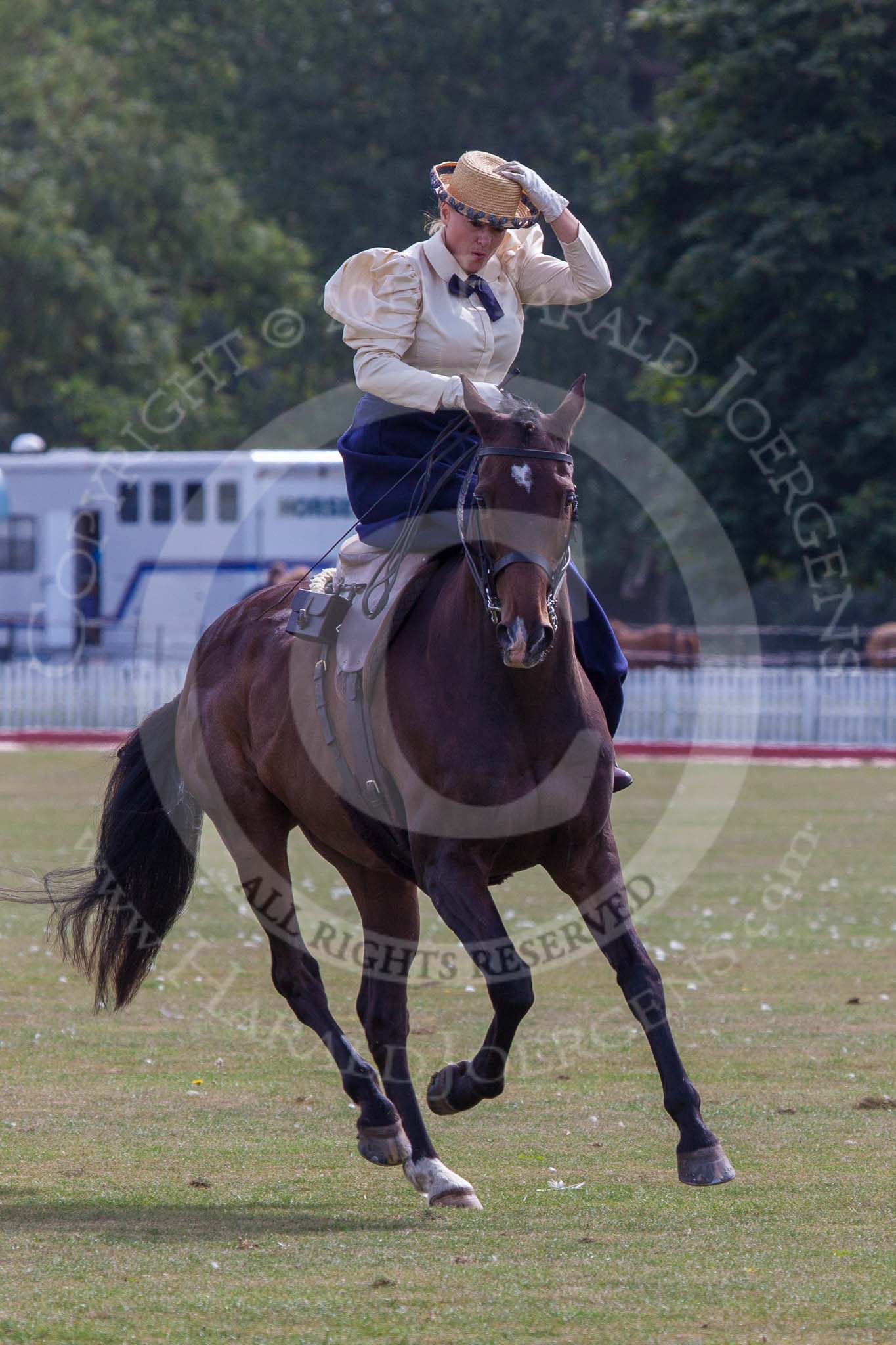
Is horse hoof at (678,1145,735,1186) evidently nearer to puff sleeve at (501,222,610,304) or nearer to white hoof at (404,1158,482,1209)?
white hoof at (404,1158,482,1209)

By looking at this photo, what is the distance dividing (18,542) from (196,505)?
3.83 metres

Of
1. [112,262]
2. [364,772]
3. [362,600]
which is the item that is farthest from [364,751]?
[112,262]

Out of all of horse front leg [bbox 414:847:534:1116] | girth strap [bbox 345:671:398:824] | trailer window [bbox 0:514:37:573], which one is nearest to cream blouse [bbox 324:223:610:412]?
girth strap [bbox 345:671:398:824]

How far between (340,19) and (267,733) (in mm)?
44769

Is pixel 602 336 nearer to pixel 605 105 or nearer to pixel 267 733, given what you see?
pixel 605 105

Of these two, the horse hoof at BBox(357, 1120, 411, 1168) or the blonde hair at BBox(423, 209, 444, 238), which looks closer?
the horse hoof at BBox(357, 1120, 411, 1168)

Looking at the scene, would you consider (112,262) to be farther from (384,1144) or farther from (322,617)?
(384,1144)

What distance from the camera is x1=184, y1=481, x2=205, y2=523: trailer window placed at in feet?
106

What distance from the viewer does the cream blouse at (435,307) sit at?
5.79 meters

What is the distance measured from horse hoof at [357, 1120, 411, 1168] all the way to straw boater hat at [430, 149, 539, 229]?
9.64ft

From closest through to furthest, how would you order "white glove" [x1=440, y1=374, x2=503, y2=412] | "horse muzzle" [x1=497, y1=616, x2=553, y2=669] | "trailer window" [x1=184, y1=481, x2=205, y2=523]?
"horse muzzle" [x1=497, y1=616, x2=553, y2=669]
"white glove" [x1=440, y1=374, x2=503, y2=412]
"trailer window" [x1=184, y1=481, x2=205, y2=523]

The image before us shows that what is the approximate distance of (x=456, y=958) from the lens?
36.4ft

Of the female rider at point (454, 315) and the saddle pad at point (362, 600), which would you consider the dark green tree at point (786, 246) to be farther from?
the saddle pad at point (362, 600)

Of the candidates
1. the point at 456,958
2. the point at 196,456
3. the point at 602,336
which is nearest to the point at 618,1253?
the point at 456,958
